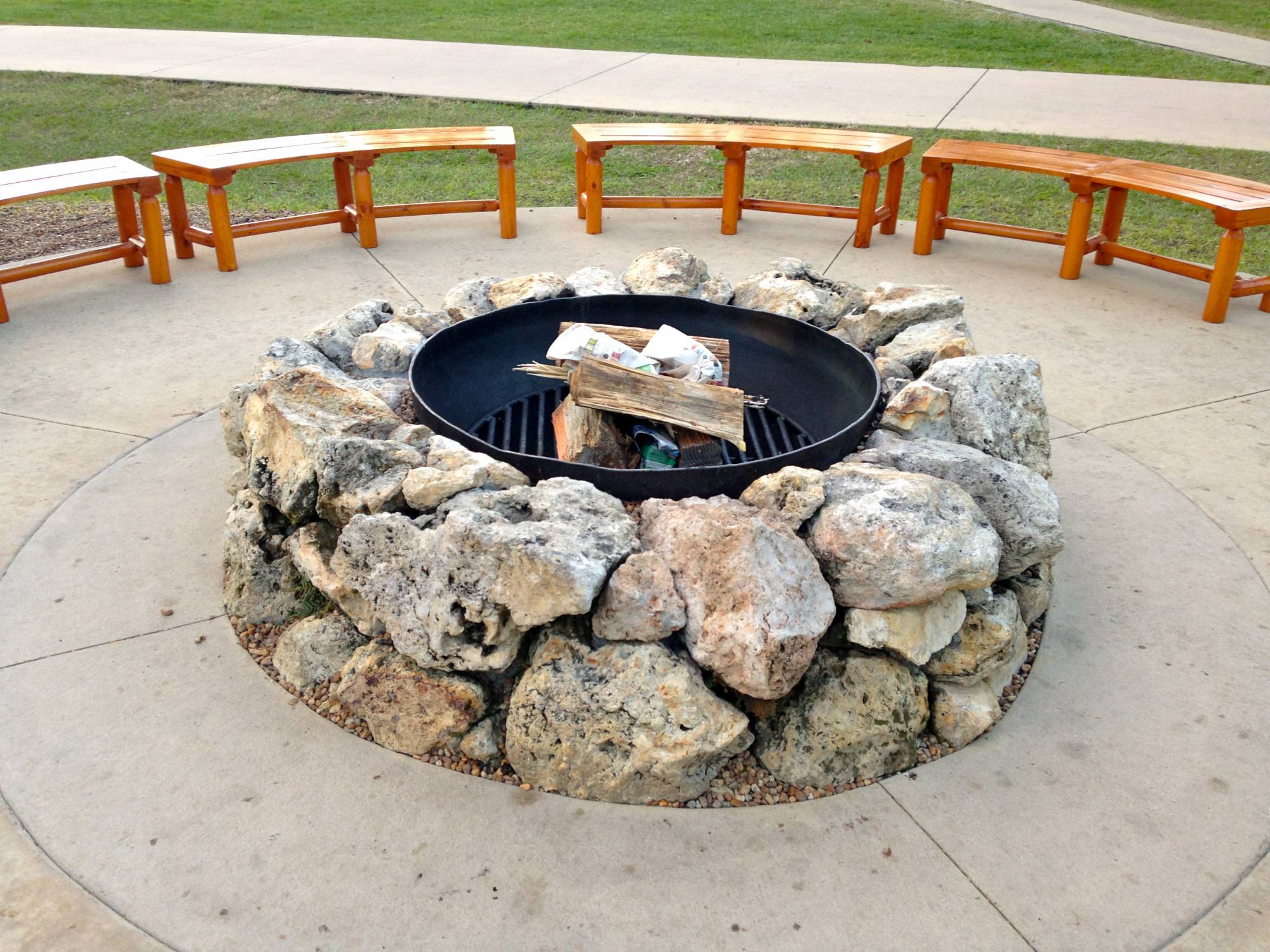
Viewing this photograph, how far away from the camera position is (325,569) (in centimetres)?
328

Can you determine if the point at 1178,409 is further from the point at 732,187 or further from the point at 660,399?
the point at 732,187

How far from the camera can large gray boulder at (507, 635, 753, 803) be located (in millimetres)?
2848

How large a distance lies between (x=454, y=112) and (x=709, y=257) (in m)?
4.31

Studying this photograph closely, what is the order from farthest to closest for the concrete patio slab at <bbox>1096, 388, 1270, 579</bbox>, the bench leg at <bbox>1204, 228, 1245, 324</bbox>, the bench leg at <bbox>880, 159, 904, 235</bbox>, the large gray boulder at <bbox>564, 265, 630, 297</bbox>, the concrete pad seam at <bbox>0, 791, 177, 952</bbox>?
1. the bench leg at <bbox>880, 159, 904, 235</bbox>
2. the bench leg at <bbox>1204, 228, 1245, 324</bbox>
3. the large gray boulder at <bbox>564, 265, 630, 297</bbox>
4. the concrete patio slab at <bbox>1096, 388, 1270, 579</bbox>
5. the concrete pad seam at <bbox>0, 791, 177, 952</bbox>

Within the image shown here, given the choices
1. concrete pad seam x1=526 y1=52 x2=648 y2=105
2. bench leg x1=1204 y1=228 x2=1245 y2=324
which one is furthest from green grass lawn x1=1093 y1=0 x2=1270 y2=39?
bench leg x1=1204 y1=228 x2=1245 y2=324

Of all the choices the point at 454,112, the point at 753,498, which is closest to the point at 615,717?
the point at 753,498

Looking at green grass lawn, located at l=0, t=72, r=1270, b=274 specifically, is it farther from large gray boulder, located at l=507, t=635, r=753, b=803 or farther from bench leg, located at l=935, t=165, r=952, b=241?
large gray boulder, located at l=507, t=635, r=753, b=803

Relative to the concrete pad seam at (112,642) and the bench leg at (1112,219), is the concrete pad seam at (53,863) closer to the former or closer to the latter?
the concrete pad seam at (112,642)

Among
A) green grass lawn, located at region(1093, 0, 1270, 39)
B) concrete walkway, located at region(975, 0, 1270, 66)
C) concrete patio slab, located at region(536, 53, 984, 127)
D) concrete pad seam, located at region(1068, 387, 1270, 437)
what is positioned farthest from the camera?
green grass lawn, located at region(1093, 0, 1270, 39)

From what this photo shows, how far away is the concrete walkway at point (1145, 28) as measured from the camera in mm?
12898

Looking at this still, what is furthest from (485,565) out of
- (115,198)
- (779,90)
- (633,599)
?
(779,90)

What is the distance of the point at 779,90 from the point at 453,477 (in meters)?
8.58

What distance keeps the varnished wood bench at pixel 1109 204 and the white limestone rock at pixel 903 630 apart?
394 cm

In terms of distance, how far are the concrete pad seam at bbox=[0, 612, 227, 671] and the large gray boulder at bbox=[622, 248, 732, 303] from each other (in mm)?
2234
